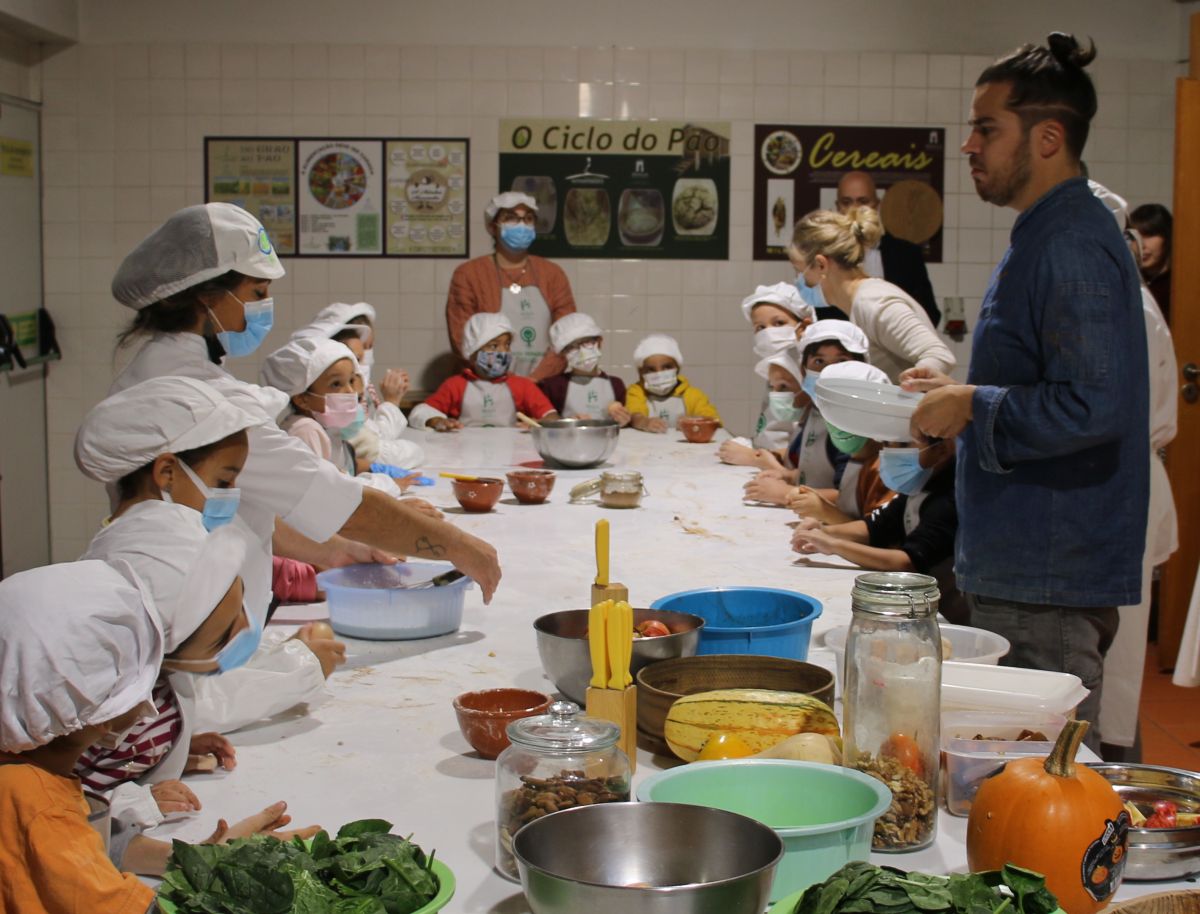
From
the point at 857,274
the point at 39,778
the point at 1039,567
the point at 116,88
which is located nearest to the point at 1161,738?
the point at 857,274

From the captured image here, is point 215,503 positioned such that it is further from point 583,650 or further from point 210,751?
point 583,650

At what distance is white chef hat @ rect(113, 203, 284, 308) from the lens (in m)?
2.45

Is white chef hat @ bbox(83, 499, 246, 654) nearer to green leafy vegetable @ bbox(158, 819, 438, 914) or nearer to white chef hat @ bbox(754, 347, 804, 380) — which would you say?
green leafy vegetable @ bbox(158, 819, 438, 914)

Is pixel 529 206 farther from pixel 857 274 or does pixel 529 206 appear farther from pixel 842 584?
pixel 842 584

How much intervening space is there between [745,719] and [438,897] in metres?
0.57

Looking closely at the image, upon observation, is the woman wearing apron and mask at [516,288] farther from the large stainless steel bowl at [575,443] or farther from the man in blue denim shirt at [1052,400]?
the man in blue denim shirt at [1052,400]

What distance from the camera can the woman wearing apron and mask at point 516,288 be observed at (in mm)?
7367

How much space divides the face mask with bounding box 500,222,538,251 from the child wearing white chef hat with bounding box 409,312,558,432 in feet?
2.60

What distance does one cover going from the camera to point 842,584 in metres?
2.85

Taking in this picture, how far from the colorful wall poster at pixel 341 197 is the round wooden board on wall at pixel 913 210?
124 inches

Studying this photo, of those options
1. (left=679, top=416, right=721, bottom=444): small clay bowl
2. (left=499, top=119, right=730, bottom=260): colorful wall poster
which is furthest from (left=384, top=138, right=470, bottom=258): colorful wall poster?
(left=679, top=416, right=721, bottom=444): small clay bowl

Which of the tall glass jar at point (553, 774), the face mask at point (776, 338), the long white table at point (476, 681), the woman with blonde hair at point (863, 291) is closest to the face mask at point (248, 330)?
the long white table at point (476, 681)

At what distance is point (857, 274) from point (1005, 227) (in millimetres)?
4237

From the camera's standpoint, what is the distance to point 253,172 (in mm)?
7848
